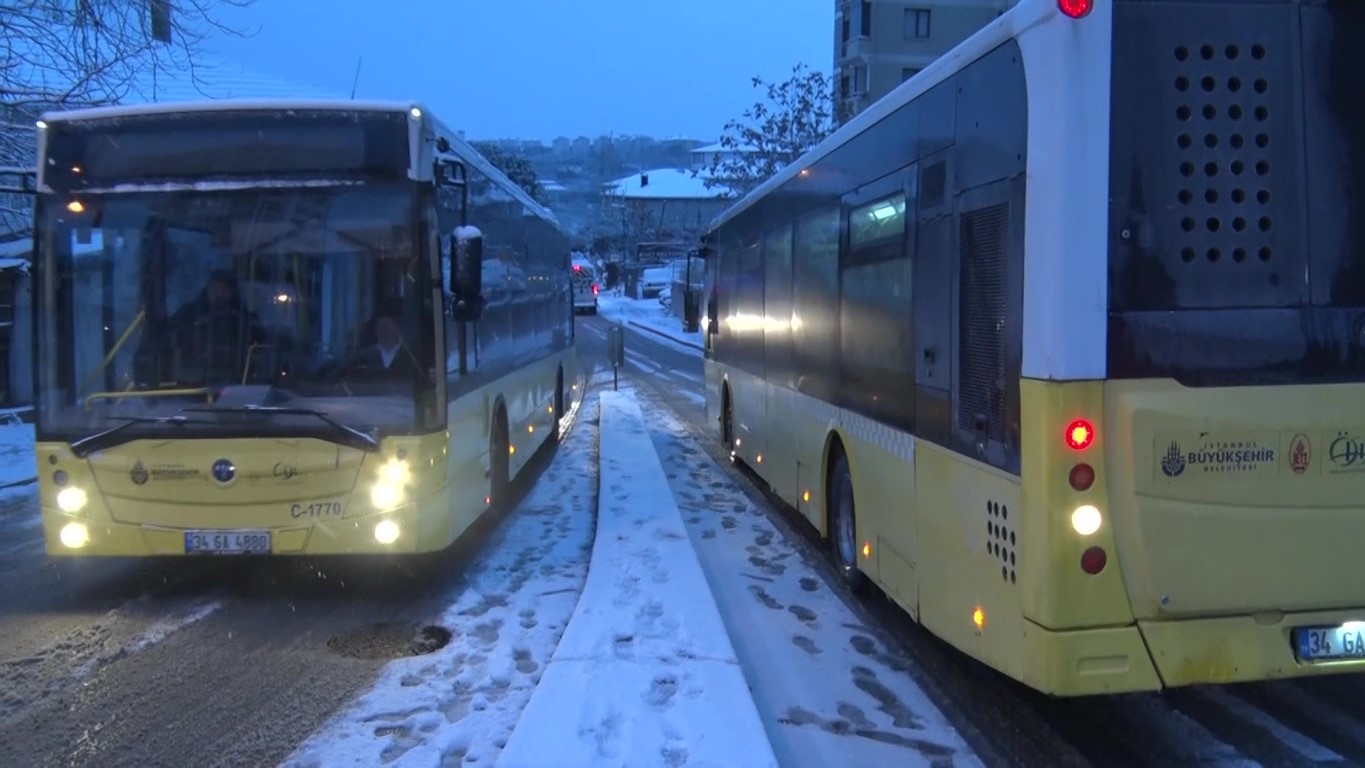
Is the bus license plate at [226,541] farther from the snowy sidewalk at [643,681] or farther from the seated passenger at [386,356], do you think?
the snowy sidewalk at [643,681]

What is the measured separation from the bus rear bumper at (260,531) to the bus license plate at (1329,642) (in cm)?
493

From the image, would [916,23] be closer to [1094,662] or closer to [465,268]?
[465,268]

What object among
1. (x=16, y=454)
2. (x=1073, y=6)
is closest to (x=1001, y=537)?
(x=1073, y=6)

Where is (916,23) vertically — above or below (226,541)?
above

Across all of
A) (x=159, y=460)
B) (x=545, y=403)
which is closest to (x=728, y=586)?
(x=159, y=460)

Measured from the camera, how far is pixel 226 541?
676cm

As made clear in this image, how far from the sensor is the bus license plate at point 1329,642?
14.2 feet

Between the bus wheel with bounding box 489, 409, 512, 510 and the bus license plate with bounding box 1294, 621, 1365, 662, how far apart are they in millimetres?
6395

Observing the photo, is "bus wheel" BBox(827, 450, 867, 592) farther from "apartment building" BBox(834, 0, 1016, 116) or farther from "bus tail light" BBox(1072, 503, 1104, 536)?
"apartment building" BBox(834, 0, 1016, 116)

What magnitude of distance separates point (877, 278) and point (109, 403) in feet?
16.0

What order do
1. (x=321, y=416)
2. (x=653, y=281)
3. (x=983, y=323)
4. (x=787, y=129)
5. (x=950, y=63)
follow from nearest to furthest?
(x=983, y=323) < (x=950, y=63) < (x=321, y=416) < (x=787, y=129) < (x=653, y=281)

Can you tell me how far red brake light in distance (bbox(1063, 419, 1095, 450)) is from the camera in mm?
4109

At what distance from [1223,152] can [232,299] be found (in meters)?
5.69

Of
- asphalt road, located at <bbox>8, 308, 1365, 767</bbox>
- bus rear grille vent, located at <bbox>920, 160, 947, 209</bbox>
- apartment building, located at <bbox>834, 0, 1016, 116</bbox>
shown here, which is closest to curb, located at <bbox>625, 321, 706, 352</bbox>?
apartment building, located at <bbox>834, 0, 1016, 116</bbox>
